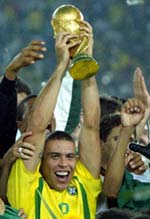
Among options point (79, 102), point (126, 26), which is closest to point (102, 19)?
point (126, 26)

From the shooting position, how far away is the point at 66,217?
219 inches

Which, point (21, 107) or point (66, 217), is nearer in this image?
point (66, 217)

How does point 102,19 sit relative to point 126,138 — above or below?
above

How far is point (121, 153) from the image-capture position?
5.82 m

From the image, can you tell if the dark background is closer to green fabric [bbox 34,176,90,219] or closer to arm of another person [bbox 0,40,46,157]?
arm of another person [bbox 0,40,46,157]

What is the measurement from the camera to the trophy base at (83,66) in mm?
5406

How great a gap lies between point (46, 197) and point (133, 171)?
0.64 m

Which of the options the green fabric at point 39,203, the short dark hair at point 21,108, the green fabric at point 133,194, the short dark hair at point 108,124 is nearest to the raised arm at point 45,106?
the green fabric at point 39,203

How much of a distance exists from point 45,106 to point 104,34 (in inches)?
196

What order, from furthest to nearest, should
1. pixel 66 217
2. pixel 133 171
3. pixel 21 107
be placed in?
pixel 21 107 < pixel 133 171 < pixel 66 217

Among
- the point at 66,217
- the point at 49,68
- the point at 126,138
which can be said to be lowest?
the point at 66,217

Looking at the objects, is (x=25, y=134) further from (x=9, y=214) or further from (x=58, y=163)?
(x=9, y=214)

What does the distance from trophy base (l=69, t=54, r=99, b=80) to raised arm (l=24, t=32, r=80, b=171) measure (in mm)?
175

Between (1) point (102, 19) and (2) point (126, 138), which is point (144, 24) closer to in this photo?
(1) point (102, 19)
